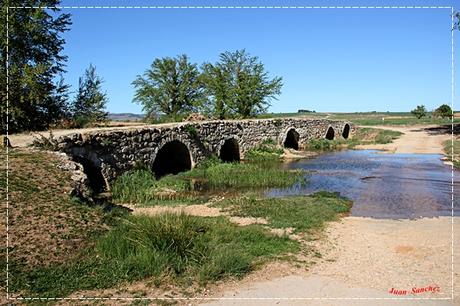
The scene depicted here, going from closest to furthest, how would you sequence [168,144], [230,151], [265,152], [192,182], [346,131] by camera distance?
1. [192,182]
2. [168,144]
3. [230,151]
4. [265,152]
5. [346,131]

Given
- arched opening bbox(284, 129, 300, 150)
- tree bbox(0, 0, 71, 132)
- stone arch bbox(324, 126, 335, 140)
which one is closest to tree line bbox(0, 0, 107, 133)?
tree bbox(0, 0, 71, 132)

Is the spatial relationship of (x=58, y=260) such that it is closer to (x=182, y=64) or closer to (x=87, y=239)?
(x=87, y=239)

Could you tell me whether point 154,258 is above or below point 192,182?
below

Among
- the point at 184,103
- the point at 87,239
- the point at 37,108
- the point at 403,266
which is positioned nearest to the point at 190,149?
the point at 37,108

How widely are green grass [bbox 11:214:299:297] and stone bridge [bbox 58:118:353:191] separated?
648 centimetres

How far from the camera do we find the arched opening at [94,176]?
14.6 meters

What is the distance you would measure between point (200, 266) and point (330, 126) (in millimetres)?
39018

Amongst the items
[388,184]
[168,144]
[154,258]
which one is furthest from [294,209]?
[168,144]

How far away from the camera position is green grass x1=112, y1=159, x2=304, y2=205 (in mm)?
13938

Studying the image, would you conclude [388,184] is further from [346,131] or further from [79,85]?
[346,131]

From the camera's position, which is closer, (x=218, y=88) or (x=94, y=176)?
(x=94, y=176)

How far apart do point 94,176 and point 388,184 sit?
11.9 meters

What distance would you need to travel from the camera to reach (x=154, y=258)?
675 centimetres

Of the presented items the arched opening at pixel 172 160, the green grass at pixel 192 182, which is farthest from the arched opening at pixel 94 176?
the arched opening at pixel 172 160
